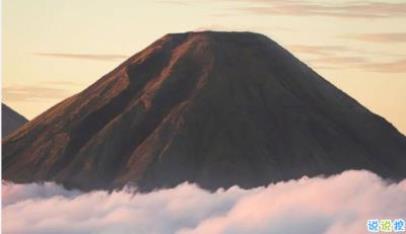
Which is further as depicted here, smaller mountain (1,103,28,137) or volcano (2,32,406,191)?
volcano (2,32,406,191)

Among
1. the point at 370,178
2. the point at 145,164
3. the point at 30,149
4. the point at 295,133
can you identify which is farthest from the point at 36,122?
the point at 370,178

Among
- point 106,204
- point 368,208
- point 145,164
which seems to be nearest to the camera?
point 368,208

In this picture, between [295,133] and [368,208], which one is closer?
[368,208]

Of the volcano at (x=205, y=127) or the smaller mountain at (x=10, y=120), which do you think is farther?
the volcano at (x=205, y=127)

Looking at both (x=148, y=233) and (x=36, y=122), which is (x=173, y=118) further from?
(x=148, y=233)
